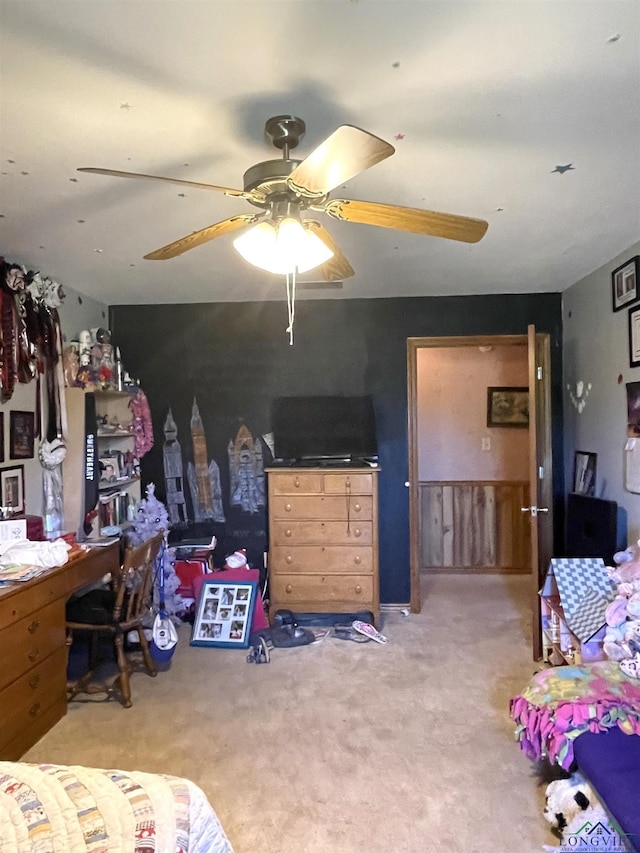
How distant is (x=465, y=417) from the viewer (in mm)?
5449

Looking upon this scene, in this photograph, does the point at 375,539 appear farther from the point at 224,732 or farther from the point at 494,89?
the point at 494,89

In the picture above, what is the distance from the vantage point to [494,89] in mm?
1632

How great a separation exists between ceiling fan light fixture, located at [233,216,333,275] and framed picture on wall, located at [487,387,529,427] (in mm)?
3686

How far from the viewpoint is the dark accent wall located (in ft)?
14.1

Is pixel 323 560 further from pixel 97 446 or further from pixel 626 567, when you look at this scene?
pixel 626 567

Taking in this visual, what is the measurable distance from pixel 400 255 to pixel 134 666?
2850 mm

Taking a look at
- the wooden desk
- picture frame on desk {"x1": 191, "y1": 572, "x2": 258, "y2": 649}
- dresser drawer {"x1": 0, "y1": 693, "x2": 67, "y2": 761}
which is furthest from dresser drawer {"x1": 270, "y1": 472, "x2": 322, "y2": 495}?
dresser drawer {"x1": 0, "y1": 693, "x2": 67, "y2": 761}

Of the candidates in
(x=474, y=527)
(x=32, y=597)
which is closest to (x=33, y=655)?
(x=32, y=597)

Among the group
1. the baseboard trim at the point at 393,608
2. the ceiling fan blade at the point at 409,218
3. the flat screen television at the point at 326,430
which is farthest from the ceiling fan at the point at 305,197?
the baseboard trim at the point at 393,608

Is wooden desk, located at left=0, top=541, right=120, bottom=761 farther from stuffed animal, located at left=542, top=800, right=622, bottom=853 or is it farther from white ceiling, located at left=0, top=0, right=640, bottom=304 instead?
stuffed animal, located at left=542, top=800, right=622, bottom=853

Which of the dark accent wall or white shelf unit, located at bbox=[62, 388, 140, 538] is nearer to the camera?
white shelf unit, located at bbox=[62, 388, 140, 538]

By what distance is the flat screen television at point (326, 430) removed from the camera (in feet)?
13.8

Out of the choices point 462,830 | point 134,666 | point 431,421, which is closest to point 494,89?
point 462,830

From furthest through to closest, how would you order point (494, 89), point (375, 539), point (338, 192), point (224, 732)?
point (375, 539) → point (224, 732) → point (338, 192) → point (494, 89)
